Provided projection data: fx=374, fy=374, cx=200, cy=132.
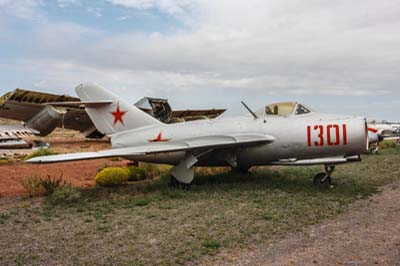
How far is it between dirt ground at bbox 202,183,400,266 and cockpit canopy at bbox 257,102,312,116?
380 centimetres

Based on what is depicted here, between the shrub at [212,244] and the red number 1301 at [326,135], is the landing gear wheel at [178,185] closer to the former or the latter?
the red number 1301 at [326,135]

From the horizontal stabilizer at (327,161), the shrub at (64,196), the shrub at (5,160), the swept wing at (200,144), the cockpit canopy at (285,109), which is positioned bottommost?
the shrub at (64,196)

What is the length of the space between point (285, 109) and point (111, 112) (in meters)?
5.40

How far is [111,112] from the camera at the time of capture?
39.1ft

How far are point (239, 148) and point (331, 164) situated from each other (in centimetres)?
254

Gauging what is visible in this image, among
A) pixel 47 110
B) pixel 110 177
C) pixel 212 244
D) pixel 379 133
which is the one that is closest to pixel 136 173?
pixel 110 177

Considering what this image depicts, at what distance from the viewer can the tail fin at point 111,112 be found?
39.0 ft

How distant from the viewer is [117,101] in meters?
12.0

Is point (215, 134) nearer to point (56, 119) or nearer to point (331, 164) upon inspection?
point (331, 164)

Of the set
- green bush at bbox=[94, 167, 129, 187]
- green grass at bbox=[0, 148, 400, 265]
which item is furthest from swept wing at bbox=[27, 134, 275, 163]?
green bush at bbox=[94, 167, 129, 187]

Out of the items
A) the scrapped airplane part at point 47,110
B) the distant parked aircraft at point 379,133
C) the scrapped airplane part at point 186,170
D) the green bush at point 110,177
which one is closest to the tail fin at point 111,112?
the green bush at point 110,177

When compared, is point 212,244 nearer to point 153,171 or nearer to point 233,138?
point 233,138

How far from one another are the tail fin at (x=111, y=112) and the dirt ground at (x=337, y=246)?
6905mm

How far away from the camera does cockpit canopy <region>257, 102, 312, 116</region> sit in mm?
10562
